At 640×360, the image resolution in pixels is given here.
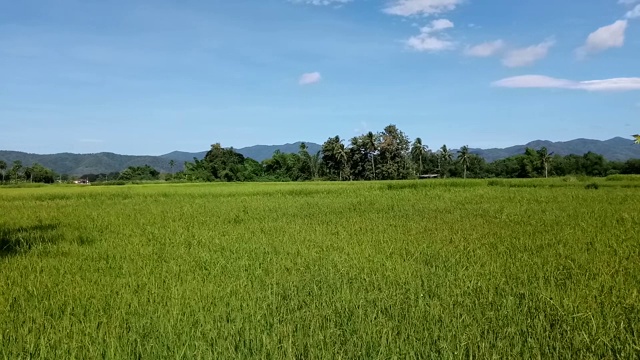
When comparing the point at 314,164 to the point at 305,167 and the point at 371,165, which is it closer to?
the point at 305,167

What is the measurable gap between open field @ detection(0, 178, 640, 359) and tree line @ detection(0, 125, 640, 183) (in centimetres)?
5273

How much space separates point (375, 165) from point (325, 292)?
2275 inches

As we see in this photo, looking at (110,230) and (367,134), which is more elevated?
(367,134)

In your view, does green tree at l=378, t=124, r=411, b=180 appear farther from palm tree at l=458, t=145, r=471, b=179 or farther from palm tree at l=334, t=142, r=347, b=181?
palm tree at l=458, t=145, r=471, b=179

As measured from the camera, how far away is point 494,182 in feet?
79.7

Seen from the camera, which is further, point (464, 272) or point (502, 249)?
point (502, 249)

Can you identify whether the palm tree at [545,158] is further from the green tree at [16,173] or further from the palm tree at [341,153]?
the green tree at [16,173]

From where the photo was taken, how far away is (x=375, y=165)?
60844 mm

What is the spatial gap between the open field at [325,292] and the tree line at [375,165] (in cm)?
5273

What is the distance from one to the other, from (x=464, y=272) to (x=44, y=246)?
5.95 metres

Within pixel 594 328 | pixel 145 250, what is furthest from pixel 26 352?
pixel 594 328

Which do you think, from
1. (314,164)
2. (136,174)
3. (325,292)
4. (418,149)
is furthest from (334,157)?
(325,292)

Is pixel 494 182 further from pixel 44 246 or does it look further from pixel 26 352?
pixel 26 352

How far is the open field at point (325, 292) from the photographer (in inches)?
105
